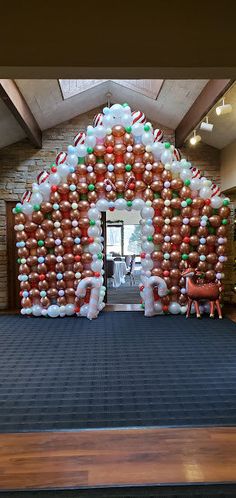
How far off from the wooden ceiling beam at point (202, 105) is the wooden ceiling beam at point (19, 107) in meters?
2.48

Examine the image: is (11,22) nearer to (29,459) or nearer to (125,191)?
(29,459)

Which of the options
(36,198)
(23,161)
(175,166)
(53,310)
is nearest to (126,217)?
(23,161)

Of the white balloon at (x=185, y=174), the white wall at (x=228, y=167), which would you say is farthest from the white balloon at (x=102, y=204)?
the white wall at (x=228, y=167)

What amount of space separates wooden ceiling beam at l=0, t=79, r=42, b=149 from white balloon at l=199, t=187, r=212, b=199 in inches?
114

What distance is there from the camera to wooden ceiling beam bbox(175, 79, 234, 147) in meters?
3.94

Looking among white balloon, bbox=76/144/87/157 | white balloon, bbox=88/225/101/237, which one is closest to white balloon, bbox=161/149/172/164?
white balloon, bbox=76/144/87/157

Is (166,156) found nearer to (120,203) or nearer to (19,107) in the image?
(120,203)

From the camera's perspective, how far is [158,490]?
64.1 inches

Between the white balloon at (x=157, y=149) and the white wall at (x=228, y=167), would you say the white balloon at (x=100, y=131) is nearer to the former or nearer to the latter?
the white balloon at (x=157, y=149)

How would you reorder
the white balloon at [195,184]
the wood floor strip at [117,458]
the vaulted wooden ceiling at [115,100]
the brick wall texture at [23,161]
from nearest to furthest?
the wood floor strip at [117,458] → the vaulted wooden ceiling at [115,100] → the white balloon at [195,184] → the brick wall texture at [23,161]

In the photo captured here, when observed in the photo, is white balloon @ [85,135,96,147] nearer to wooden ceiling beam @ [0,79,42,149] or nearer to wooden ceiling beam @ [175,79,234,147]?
wooden ceiling beam @ [0,79,42,149]

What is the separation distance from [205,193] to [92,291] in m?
2.41

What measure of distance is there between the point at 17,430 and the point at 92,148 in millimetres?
4160

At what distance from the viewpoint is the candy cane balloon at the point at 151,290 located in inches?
208
